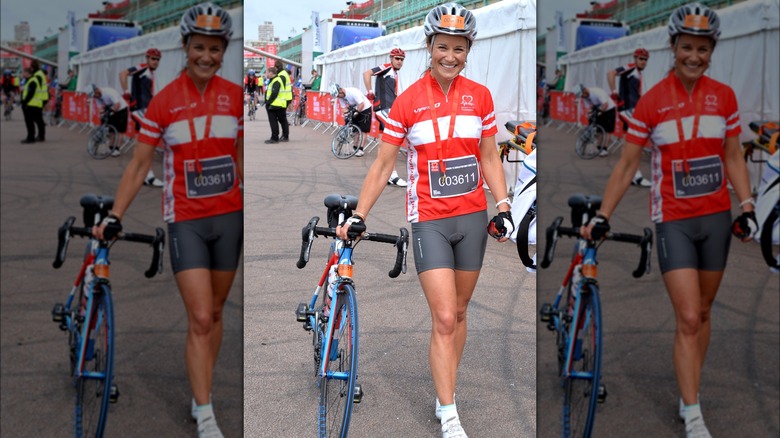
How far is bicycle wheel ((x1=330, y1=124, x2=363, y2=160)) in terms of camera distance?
4.79 meters

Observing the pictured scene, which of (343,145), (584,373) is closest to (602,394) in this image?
(584,373)

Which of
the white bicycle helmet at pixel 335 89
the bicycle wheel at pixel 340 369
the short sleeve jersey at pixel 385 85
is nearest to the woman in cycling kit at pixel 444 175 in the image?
the bicycle wheel at pixel 340 369

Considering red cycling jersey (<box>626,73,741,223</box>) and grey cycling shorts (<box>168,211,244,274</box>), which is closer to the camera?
red cycling jersey (<box>626,73,741,223</box>)

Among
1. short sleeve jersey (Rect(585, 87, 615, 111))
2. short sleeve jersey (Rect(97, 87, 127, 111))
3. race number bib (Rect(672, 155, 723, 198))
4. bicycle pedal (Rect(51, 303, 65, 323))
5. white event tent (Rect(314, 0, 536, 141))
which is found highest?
A: white event tent (Rect(314, 0, 536, 141))

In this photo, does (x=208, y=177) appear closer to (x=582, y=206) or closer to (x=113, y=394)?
(x=113, y=394)

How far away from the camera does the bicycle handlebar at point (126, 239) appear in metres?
1.11

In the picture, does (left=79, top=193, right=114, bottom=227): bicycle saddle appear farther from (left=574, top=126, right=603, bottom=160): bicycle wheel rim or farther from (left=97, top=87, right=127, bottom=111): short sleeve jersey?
(left=574, top=126, right=603, bottom=160): bicycle wheel rim

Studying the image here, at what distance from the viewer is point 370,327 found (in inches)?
149

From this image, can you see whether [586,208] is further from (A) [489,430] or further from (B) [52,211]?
(A) [489,430]

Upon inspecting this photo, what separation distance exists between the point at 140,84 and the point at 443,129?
1.77 meters

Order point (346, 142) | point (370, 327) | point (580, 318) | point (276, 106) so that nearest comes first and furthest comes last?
point (580, 318) → point (370, 327) → point (346, 142) → point (276, 106)

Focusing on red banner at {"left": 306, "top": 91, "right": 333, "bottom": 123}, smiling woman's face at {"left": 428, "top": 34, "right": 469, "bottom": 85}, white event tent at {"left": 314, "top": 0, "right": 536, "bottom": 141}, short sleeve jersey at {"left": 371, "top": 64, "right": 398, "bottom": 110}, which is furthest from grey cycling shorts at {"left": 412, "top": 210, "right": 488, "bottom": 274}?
red banner at {"left": 306, "top": 91, "right": 333, "bottom": 123}

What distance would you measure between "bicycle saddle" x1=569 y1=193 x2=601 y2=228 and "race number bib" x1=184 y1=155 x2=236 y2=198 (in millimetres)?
481

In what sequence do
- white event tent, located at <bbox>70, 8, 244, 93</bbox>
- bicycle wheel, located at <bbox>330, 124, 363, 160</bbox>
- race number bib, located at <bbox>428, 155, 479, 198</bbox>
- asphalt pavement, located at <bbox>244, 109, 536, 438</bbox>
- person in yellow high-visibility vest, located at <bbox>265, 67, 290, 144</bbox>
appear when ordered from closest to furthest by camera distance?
white event tent, located at <bbox>70, 8, 244, 93</bbox>
race number bib, located at <bbox>428, 155, 479, 198</bbox>
asphalt pavement, located at <bbox>244, 109, 536, 438</bbox>
bicycle wheel, located at <bbox>330, 124, 363, 160</bbox>
person in yellow high-visibility vest, located at <bbox>265, 67, 290, 144</bbox>
